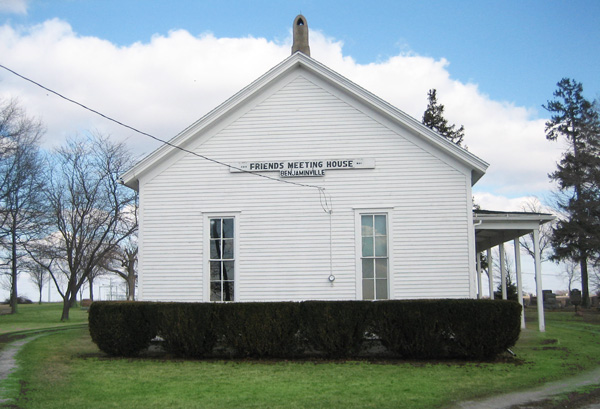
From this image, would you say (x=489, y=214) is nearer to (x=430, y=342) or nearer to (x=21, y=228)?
(x=430, y=342)

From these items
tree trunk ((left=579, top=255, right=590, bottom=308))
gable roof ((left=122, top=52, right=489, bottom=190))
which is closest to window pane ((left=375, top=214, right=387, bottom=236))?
gable roof ((left=122, top=52, right=489, bottom=190))

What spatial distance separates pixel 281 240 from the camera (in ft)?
55.6

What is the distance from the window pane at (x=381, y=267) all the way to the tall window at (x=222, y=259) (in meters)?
3.99

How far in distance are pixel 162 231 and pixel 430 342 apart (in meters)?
8.08

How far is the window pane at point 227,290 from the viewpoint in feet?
55.8

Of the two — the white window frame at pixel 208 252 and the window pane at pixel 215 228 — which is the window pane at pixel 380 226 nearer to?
the white window frame at pixel 208 252

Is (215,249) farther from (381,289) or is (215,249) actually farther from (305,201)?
(381,289)

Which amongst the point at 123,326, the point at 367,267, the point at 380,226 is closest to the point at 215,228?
the point at 123,326

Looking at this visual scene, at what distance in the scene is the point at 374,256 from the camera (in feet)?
54.8

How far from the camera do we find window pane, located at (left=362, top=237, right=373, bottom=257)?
16.8m

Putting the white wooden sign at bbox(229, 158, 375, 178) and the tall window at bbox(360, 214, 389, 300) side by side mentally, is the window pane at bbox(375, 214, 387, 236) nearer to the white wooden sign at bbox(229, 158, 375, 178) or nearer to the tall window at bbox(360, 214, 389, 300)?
the tall window at bbox(360, 214, 389, 300)

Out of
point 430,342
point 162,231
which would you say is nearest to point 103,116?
point 162,231

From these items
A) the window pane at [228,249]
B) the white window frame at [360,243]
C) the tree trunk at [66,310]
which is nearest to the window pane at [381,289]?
the white window frame at [360,243]

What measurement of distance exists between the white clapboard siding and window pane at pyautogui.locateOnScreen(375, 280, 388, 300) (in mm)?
246
